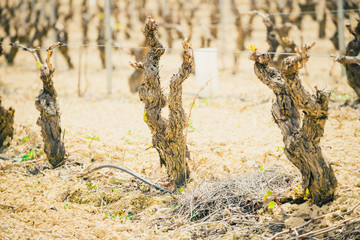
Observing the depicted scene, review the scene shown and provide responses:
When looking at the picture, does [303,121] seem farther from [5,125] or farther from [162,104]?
[5,125]

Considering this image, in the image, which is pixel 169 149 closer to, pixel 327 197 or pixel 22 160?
pixel 327 197

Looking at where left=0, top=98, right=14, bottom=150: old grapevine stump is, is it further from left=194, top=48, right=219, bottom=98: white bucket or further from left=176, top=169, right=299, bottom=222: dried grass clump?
left=194, top=48, right=219, bottom=98: white bucket

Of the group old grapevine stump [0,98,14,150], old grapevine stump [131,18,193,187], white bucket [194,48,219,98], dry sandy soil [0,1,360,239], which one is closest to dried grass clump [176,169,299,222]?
dry sandy soil [0,1,360,239]

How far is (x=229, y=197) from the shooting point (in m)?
2.45

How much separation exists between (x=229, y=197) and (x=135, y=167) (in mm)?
971

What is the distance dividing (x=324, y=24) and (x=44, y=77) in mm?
8520

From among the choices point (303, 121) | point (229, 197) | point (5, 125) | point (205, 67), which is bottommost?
point (229, 197)

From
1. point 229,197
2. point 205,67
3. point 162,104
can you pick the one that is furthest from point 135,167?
point 205,67

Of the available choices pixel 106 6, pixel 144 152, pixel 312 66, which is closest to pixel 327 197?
pixel 144 152

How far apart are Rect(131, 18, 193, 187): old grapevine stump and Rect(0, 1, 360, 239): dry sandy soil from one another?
181mm

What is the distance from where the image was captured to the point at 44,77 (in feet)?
10.1

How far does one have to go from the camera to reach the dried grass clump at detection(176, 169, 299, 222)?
236cm

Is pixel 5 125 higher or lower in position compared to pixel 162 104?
lower

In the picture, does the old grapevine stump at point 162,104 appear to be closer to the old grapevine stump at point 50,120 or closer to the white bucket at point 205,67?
the old grapevine stump at point 50,120
